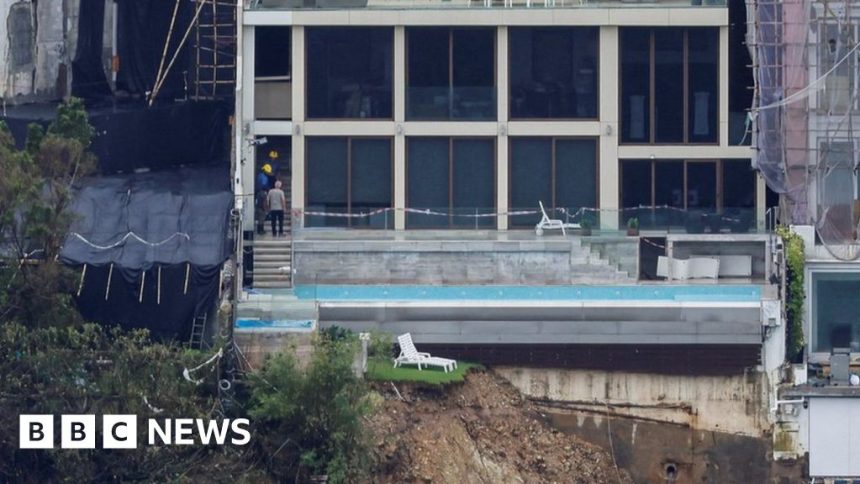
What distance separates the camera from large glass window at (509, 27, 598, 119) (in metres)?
71.4

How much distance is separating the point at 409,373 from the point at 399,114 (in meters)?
11.4

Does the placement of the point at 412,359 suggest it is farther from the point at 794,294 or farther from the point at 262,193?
the point at 794,294

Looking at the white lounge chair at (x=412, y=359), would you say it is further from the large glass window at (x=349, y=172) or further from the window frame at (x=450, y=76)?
the window frame at (x=450, y=76)

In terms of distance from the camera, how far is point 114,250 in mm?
62062

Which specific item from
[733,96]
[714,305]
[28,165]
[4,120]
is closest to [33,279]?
[28,165]

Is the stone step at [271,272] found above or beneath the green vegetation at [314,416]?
above

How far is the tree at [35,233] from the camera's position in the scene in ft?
196

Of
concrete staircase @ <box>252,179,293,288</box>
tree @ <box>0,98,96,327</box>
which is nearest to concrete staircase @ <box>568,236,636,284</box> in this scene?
concrete staircase @ <box>252,179,293,288</box>

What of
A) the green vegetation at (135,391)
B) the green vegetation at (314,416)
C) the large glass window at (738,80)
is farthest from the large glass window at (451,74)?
the green vegetation at (314,416)

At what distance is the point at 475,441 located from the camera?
61.1 metres

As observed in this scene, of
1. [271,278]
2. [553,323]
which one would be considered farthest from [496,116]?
[553,323]

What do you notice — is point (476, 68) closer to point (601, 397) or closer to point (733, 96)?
point (733, 96)

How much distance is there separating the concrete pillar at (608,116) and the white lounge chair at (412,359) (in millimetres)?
10576

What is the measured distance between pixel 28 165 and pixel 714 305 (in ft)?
53.1
